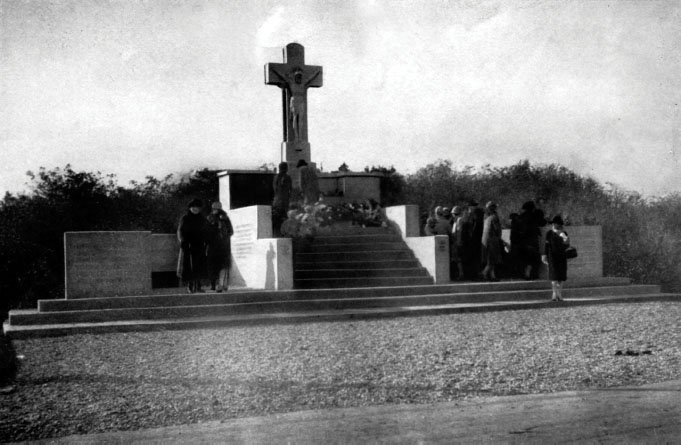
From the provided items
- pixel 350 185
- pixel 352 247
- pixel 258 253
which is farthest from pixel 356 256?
pixel 350 185

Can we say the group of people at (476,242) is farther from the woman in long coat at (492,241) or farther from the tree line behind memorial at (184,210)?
the tree line behind memorial at (184,210)

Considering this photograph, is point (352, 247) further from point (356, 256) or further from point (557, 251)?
point (557, 251)

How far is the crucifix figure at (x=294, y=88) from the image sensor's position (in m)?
22.7

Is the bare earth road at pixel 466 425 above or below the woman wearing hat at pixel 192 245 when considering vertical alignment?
below

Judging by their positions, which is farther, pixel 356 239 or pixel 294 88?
pixel 294 88

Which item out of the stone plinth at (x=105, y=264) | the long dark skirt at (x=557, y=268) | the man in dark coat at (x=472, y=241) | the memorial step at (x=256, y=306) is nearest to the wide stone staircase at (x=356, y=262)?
the man in dark coat at (x=472, y=241)

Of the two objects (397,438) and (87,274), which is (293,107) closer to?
(87,274)

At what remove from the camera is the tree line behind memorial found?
17781 millimetres

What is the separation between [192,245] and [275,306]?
214cm

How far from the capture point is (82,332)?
11.9 m

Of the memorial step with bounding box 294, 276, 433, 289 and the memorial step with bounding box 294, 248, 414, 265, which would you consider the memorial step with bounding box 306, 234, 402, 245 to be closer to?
the memorial step with bounding box 294, 248, 414, 265

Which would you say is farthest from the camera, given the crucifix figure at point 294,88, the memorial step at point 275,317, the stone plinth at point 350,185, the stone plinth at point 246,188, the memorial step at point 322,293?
the crucifix figure at point 294,88

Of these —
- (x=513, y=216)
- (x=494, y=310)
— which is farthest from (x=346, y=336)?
(x=513, y=216)

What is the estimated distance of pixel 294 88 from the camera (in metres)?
22.8
